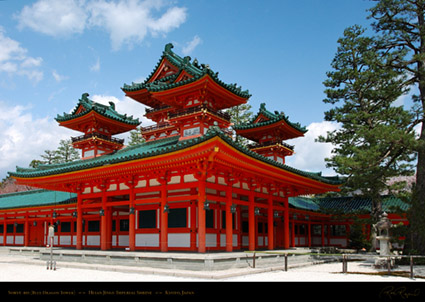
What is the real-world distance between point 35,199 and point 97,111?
1319 cm

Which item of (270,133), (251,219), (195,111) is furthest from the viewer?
(270,133)

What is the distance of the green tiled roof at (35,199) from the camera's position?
3119cm

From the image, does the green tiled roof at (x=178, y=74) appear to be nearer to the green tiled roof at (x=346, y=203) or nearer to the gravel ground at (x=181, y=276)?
the gravel ground at (x=181, y=276)

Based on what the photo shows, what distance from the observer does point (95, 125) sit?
2880 cm

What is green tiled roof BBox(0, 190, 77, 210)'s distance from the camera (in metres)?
31.2

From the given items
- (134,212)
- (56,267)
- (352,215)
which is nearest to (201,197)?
(134,212)

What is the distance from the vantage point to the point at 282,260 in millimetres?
21062

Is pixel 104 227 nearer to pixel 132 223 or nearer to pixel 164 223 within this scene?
pixel 132 223

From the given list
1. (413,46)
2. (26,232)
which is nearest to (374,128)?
(413,46)

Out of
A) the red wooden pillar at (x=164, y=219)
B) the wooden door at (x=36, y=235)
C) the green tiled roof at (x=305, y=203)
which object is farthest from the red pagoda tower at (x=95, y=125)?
the green tiled roof at (x=305, y=203)

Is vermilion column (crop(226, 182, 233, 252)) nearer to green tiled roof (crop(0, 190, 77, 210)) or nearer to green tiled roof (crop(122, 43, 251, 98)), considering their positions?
green tiled roof (crop(122, 43, 251, 98))

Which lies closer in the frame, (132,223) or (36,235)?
(132,223)

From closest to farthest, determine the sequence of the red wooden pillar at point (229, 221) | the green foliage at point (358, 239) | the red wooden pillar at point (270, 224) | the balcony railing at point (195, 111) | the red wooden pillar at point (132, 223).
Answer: the red wooden pillar at point (229, 221) < the red wooden pillar at point (132, 223) < the balcony railing at point (195, 111) < the red wooden pillar at point (270, 224) < the green foliage at point (358, 239)

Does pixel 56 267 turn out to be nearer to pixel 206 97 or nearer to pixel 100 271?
pixel 100 271
